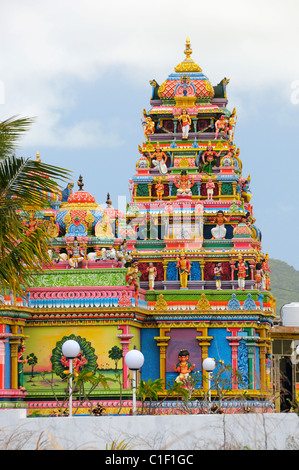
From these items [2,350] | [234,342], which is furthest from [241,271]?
[2,350]

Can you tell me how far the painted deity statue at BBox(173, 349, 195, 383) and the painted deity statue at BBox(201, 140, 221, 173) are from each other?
38.7 ft

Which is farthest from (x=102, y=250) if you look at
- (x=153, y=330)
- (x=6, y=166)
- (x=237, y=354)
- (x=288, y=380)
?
(x=288, y=380)

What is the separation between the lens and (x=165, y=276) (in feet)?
188

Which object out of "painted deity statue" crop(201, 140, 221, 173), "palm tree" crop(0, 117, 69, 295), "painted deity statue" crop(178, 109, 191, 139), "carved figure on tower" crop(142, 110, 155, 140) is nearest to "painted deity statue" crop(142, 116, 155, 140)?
"carved figure on tower" crop(142, 110, 155, 140)

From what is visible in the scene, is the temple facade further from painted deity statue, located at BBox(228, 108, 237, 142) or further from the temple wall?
the temple wall

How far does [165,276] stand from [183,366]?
5.97 meters

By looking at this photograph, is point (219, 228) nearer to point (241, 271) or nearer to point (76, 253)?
point (241, 271)

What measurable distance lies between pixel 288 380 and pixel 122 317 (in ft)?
111

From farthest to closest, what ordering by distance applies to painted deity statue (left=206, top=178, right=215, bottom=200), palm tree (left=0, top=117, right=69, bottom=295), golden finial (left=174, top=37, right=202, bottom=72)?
golden finial (left=174, top=37, right=202, bottom=72) → painted deity statue (left=206, top=178, right=215, bottom=200) → palm tree (left=0, top=117, right=69, bottom=295)

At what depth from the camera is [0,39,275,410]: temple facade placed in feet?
162

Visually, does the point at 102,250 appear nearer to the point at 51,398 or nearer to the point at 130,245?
the point at 130,245

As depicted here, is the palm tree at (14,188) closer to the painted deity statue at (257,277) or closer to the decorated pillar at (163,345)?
the decorated pillar at (163,345)

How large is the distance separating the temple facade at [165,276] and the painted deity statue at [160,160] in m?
0.07
